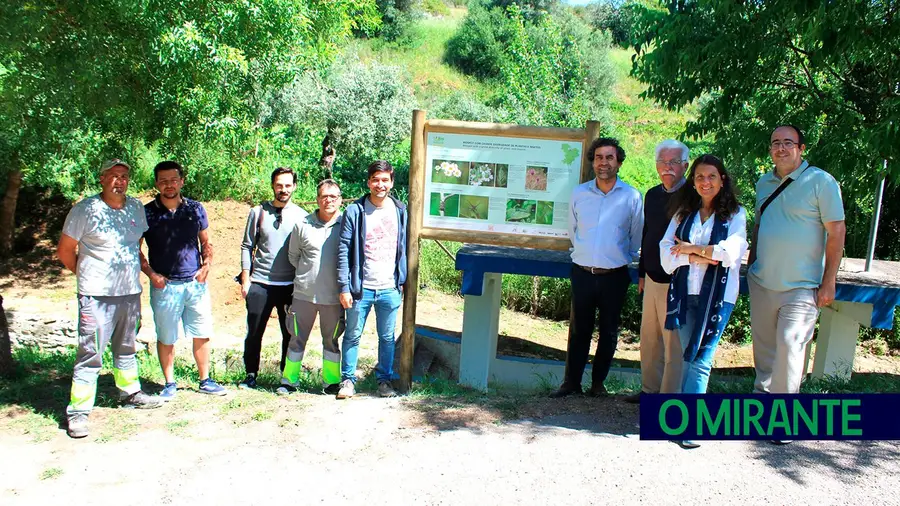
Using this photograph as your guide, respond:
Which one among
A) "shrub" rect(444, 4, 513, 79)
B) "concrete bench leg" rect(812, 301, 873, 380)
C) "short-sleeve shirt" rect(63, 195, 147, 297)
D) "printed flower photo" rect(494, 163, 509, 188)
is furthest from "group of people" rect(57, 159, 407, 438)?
"shrub" rect(444, 4, 513, 79)

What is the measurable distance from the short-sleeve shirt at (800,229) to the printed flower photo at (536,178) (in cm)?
166

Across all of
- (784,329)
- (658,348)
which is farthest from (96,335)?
(784,329)

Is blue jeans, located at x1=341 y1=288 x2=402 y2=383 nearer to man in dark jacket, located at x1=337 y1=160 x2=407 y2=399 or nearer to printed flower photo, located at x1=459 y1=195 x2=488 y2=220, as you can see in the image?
man in dark jacket, located at x1=337 y1=160 x2=407 y2=399

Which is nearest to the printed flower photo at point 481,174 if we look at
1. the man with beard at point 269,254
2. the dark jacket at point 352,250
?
the dark jacket at point 352,250

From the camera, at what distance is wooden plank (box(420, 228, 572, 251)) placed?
5.54 meters

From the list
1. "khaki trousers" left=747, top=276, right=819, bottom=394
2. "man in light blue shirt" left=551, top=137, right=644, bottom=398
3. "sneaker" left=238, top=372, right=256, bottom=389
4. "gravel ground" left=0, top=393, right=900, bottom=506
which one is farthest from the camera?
"sneaker" left=238, top=372, right=256, bottom=389

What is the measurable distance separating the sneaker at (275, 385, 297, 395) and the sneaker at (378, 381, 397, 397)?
66 centimetres

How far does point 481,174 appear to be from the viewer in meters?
5.56

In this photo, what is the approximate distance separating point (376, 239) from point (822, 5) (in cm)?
339

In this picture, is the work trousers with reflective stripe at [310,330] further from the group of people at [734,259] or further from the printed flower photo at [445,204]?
the group of people at [734,259]

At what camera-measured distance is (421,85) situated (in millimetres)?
30562

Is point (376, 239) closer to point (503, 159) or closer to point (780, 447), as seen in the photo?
point (503, 159)

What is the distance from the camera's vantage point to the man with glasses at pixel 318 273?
5.29m

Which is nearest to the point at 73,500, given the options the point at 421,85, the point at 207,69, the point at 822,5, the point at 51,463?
the point at 51,463
